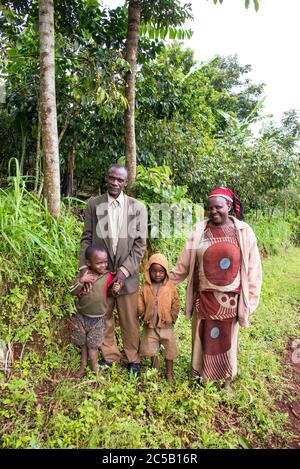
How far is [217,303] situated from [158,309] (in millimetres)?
508

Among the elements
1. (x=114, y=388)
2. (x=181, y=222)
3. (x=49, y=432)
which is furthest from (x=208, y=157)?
(x=49, y=432)

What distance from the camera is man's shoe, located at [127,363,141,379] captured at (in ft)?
9.29

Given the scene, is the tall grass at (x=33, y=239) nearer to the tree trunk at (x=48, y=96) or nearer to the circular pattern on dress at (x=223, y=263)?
the tree trunk at (x=48, y=96)

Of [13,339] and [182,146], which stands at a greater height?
[182,146]

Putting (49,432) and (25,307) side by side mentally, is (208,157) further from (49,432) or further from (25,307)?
(49,432)

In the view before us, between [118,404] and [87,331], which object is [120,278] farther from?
[118,404]

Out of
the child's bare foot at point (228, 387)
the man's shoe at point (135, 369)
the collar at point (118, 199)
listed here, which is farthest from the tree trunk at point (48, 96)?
the child's bare foot at point (228, 387)

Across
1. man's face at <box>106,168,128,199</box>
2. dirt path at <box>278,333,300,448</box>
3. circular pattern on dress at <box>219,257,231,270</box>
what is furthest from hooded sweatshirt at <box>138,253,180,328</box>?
dirt path at <box>278,333,300,448</box>

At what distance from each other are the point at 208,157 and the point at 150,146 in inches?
56.2

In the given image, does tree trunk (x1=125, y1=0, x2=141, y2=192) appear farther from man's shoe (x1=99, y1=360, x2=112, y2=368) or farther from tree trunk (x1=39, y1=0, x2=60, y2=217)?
man's shoe (x1=99, y1=360, x2=112, y2=368)

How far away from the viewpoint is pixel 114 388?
254 cm

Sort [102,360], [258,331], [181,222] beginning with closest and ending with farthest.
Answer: [102,360] → [258,331] → [181,222]

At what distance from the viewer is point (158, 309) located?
273 centimetres

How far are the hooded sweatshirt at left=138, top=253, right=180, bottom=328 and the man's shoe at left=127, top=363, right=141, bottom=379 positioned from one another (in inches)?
17.1
